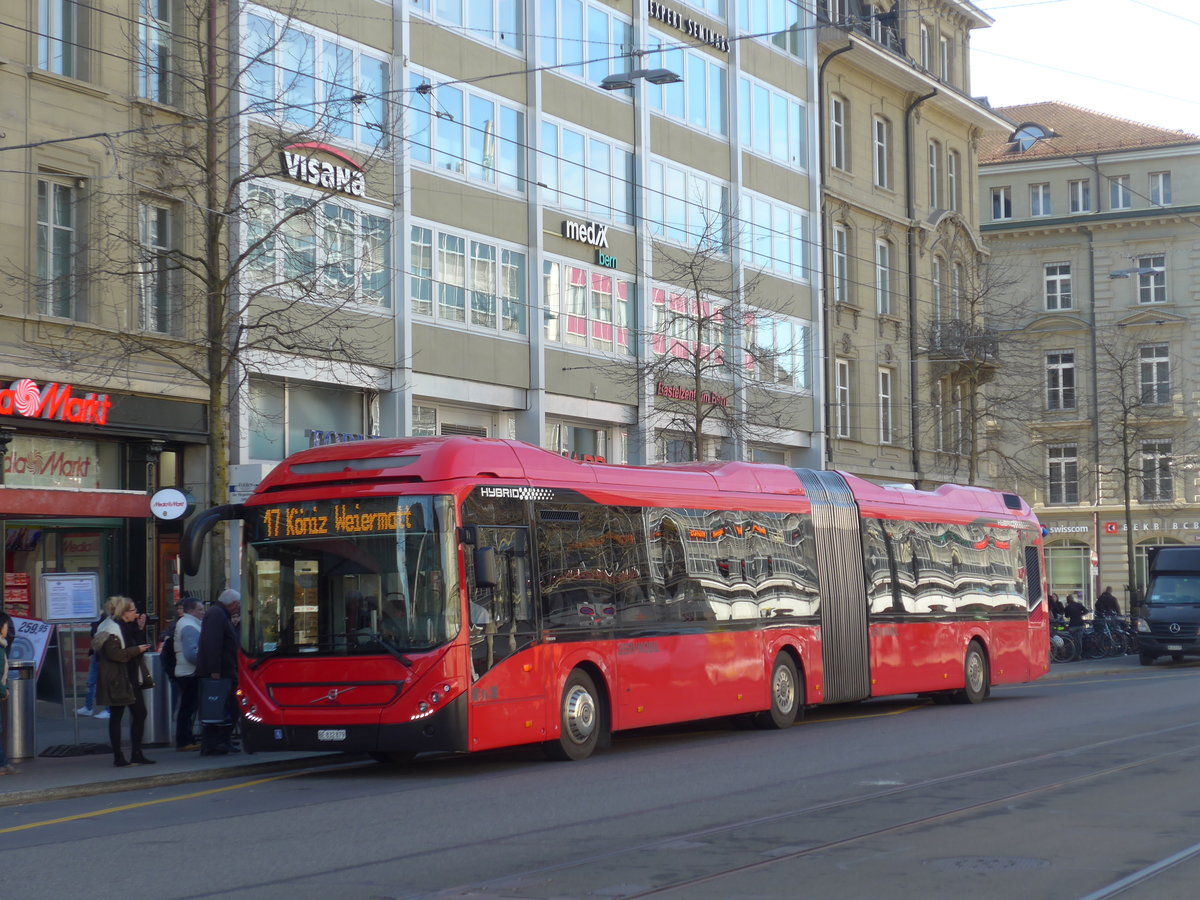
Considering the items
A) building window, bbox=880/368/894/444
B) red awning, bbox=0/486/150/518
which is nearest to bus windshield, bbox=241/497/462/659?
red awning, bbox=0/486/150/518

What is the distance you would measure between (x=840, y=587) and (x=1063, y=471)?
165 ft

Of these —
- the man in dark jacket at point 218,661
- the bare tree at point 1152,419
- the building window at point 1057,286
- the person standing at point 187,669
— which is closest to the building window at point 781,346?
the person standing at point 187,669

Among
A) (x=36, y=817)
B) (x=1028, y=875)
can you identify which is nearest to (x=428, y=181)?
(x=36, y=817)

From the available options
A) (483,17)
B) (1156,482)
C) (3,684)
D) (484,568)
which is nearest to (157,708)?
(3,684)

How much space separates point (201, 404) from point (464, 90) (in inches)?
349

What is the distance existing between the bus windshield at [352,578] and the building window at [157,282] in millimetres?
9394

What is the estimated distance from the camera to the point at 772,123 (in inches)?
1649

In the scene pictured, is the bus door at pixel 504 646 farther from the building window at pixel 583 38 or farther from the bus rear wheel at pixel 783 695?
the building window at pixel 583 38

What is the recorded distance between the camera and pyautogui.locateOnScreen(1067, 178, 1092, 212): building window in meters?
70.4

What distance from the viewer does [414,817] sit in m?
12.4

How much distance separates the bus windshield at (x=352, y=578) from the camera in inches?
603

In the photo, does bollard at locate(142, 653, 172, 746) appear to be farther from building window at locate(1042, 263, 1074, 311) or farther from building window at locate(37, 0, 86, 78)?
building window at locate(1042, 263, 1074, 311)

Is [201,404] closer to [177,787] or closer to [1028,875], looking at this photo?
[177,787]

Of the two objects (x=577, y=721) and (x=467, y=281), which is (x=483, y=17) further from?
(x=577, y=721)
